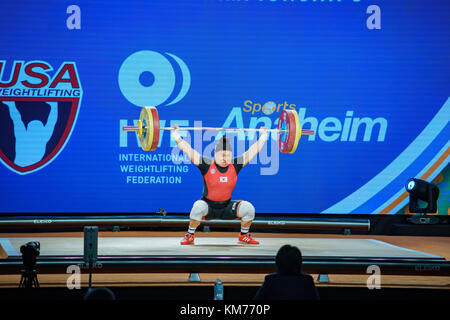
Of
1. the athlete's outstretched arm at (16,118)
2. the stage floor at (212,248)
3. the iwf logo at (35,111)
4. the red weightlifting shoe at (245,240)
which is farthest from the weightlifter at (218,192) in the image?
the athlete's outstretched arm at (16,118)

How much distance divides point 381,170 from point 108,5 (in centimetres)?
442

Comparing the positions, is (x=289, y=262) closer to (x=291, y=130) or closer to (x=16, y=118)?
(x=291, y=130)

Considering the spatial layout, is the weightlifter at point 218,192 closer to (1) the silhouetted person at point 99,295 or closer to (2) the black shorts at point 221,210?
(2) the black shorts at point 221,210

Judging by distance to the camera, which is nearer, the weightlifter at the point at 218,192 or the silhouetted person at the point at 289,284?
the silhouetted person at the point at 289,284

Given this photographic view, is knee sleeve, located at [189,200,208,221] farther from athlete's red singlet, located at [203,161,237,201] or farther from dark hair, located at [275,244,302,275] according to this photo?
dark hair, located at [275,244,302,275]

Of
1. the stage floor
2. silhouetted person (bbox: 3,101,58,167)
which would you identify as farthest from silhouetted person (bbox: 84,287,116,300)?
silhouetted person (bbox: 3,101,58,167)

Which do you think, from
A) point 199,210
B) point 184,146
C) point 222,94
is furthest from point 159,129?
point 222,94

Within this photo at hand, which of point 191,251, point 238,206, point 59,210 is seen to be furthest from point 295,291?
point 59,210

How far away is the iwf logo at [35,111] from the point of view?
7.32 meters

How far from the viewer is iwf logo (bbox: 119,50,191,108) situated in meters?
7.45

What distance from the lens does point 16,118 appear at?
24.1 feet

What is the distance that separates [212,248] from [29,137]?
3.54 metres
